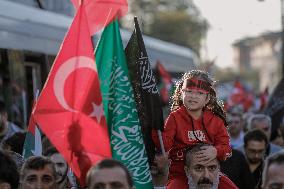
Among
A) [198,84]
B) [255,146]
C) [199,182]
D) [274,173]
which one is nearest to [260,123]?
[255,146]

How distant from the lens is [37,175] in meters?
6.41

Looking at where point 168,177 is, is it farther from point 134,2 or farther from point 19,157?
point 134,2

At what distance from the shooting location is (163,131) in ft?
23.8

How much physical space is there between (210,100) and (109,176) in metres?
2.40

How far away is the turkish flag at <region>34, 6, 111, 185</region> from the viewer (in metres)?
5.96

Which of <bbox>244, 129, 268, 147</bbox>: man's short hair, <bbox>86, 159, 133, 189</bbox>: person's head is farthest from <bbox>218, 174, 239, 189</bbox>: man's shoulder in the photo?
<bbox>244, 129, 268, 147</bbox>: man's short hair

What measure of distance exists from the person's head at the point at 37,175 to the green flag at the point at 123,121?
0.49 meters

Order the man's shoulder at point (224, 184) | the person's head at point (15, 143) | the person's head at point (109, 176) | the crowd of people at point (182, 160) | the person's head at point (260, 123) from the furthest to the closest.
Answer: the person's head at point (260, 123) < the person's head at point (15, 143) < the man's shoulder at point (224, 184) < the crowd of people at point (182, 160) < the person's head at point (109, 176)

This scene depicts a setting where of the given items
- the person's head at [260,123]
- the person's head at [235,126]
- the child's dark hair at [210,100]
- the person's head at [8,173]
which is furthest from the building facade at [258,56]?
the person's head at [8,173]

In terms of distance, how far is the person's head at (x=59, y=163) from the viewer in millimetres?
7336

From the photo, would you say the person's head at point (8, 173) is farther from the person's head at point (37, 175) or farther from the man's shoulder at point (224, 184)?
the man's shoulder at point (224, 184)

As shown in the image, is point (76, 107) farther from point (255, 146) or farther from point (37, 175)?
point (255, 146)

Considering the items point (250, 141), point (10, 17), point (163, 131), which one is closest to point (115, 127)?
point (163, 131)

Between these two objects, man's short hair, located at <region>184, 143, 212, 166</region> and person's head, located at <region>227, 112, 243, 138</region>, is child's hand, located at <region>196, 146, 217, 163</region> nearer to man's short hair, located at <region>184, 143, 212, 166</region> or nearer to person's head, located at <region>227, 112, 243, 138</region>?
man's short hair, located at <region>184, 143, 212, 166</region>
